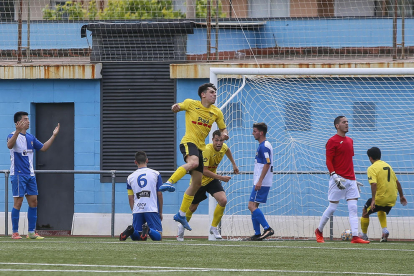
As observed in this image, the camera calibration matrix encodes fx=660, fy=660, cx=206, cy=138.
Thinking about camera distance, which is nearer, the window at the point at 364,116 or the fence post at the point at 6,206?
the fence post at the point at 6,206

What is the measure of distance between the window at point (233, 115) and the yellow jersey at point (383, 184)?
286 cm

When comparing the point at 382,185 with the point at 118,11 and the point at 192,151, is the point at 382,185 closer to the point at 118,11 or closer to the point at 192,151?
the point at 192,151

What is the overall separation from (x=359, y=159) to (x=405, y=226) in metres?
1.60

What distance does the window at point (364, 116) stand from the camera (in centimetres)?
1341

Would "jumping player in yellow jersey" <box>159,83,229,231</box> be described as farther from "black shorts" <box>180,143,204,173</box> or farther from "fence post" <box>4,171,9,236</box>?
"fence post" <box>4,171,9,236</box>

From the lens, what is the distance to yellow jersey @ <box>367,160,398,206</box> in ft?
35.9

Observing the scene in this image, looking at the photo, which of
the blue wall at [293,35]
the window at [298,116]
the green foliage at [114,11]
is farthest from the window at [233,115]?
the green foliage at [114,11]

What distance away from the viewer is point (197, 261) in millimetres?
6086

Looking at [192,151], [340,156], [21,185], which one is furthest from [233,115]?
[21,185]

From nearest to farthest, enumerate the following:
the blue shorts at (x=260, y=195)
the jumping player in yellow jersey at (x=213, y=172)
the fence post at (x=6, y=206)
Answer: the jumping player in yellow jersey at (x=213, y=172)
the blue shorts at (x=260, y=195)
the fence post at (x=6, y=206)

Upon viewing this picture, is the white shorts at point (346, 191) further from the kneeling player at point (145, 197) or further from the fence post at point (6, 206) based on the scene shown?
the fence post at point (6, 206)

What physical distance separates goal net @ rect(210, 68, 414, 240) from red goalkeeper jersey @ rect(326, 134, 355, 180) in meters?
2.97

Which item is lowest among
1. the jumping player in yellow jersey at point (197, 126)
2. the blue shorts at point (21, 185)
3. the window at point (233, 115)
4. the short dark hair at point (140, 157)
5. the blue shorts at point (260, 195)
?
the blue shorts at point (260, 195)

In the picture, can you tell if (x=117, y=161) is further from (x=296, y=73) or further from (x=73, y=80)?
(x=296, y=73)
